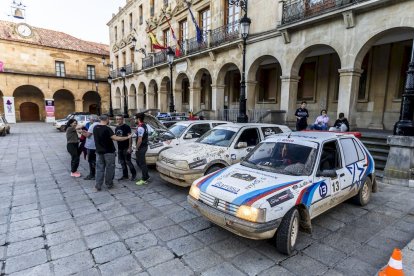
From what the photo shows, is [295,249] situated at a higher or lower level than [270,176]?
lower

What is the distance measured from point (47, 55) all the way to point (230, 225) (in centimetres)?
4107

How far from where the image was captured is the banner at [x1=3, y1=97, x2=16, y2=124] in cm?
3053

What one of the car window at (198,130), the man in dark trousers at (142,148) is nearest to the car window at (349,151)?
the car window at (198,130)

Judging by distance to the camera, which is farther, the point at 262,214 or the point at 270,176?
the point at 270,176

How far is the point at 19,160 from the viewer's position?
9500mm

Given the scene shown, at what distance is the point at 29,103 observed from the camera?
1377 inches

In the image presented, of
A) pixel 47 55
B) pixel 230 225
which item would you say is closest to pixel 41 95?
pixel 47 55

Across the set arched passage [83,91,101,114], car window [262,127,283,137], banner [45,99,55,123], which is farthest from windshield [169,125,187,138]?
arched passage [83,91,101,114]

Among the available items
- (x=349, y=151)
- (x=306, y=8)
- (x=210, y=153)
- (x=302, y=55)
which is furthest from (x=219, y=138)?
(x=306, y=8)

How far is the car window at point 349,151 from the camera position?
181 inches

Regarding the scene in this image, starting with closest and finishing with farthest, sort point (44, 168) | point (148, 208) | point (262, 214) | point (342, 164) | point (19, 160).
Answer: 1. point (262, 214)
2. point (342, 164)
3. point (148, 208)
4. point (44, 168)
5. point (19, 160)

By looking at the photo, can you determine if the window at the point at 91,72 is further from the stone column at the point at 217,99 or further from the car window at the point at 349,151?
the car window at the point at 349,151

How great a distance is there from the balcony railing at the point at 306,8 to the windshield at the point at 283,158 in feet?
26.6

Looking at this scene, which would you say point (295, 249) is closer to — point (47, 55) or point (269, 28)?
point (269, 28)
